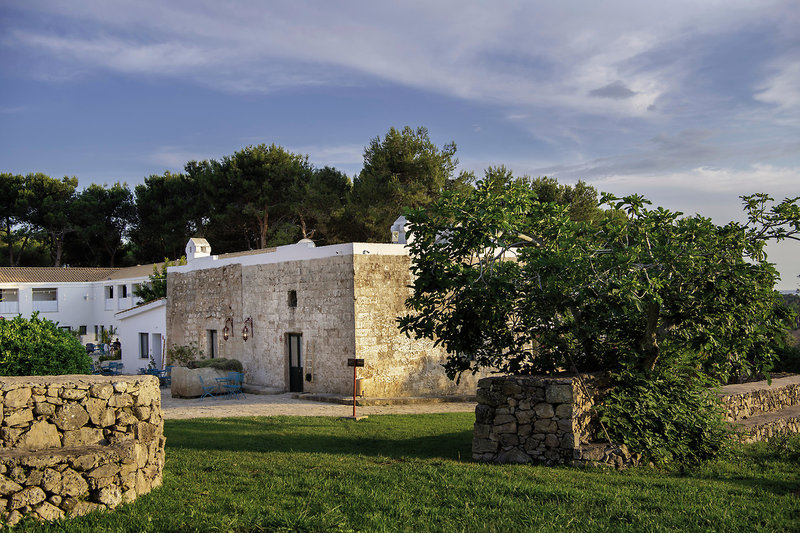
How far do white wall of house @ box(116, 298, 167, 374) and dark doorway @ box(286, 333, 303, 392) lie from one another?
332 inches

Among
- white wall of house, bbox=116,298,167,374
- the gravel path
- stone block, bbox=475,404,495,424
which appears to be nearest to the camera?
stone block, bbox=475,404,495,424

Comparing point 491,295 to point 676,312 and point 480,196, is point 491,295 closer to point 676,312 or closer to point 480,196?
point 480,196

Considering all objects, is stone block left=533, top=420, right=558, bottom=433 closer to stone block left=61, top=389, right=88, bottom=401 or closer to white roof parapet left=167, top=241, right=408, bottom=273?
stone block left=61, top=389, right=88, bottom=401

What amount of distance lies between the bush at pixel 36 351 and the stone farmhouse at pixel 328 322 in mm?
6818

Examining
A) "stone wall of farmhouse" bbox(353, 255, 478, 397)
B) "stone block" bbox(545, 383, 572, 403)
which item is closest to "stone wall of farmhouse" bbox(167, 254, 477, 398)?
"stone wall of farmhouse" bbox(353, 255, 478, 397)

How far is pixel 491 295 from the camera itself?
33.0 feet

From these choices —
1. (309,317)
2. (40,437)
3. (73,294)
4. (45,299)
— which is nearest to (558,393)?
(40,437)

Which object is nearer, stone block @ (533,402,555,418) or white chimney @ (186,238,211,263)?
stone block @ (533,402,555,418)

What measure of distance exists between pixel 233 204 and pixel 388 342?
23.5 meters

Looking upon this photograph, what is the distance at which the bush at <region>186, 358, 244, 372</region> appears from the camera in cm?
2039

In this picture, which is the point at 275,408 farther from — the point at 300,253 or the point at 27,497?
the point at 27,497

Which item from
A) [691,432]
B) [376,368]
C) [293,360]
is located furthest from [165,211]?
[691,432]

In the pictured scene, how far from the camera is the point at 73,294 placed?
128 ft

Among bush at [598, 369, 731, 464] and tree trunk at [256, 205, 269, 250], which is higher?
tree trunk at [256, 205, 269, 250]
